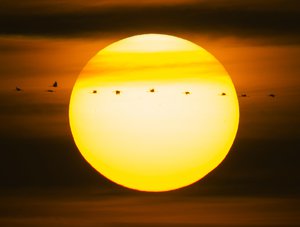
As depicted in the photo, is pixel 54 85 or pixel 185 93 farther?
pixel 185 93

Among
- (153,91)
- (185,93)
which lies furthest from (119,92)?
(185,93)

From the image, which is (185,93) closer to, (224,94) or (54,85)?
(224,94)

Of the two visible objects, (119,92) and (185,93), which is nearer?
(119,92)

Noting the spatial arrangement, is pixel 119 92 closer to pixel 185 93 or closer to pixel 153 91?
pixel 153 91

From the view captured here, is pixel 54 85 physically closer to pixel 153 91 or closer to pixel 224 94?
pixel 153 91

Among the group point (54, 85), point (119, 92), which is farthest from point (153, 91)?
point (54, 85)
